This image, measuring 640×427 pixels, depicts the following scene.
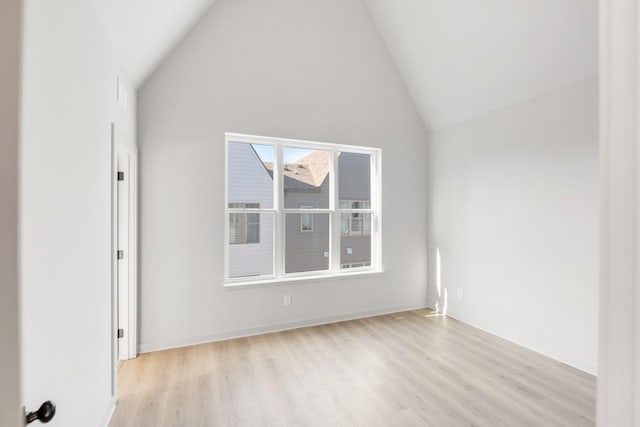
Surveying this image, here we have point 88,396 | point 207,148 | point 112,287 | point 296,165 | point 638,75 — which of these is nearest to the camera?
point 638,75

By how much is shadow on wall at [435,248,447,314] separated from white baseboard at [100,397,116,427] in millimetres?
3797

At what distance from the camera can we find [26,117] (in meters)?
1.08

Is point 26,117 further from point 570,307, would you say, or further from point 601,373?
point 570,307

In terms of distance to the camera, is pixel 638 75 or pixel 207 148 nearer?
pixel 638 75

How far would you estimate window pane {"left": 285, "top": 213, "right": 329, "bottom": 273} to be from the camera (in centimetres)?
380

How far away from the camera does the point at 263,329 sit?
3.52 m

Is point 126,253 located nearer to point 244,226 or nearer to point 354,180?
point 244,226

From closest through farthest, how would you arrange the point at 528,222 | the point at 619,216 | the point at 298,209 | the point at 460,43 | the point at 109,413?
the point at 619,216, the point at 109,413, the point at 528,222, the point at 460,43, the point at 298,209

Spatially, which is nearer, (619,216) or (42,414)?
(619,216)

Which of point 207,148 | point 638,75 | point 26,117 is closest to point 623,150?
point 638,75

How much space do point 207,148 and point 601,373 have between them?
3388 millimetres

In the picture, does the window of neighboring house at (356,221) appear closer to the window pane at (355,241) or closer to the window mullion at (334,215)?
the window pane at (355,241)

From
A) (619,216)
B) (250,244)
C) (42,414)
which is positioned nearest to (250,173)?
(250,244)

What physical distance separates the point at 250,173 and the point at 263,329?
183 centimetres
